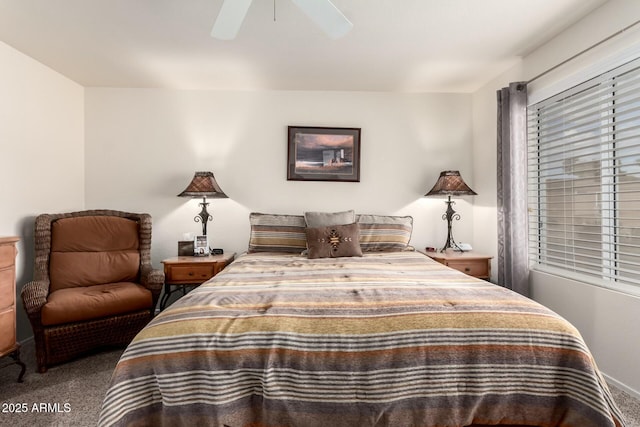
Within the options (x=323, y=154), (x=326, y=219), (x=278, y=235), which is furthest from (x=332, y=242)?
(x=323, y=154)

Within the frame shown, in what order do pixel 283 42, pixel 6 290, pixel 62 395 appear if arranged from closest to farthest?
pixel 62 395 → pixel 6 290 → pixel 283 42

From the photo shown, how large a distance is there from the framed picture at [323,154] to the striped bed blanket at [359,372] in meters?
2.45

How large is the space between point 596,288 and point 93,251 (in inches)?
156

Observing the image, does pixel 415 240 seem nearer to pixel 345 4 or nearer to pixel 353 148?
pixel 353 148

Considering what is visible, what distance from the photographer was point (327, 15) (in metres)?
1.84

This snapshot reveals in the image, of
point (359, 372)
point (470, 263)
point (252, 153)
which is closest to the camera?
point (359, 372)

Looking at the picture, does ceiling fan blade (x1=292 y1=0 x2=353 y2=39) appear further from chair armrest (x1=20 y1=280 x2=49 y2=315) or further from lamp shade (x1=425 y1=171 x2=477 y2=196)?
chair armrest (x1=20 y1=280 x2=49 y2=315)

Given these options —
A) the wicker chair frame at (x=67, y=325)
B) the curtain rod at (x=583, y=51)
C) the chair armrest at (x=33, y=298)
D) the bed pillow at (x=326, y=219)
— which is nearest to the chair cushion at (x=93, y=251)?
the wicker chair frame at (x=67, y=325)

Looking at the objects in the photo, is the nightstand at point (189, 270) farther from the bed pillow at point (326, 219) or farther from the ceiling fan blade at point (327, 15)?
the ceiling fan blade at point (327, 15)

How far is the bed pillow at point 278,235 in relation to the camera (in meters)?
3.13

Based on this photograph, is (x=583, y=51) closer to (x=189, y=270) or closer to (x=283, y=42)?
(x=283, y=42)

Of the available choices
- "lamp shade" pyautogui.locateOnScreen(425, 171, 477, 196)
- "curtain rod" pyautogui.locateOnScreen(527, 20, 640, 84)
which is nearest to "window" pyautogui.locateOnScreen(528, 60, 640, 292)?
"curtain rod" pyautogui.locateOnScreen(527, 20, 640, 84)

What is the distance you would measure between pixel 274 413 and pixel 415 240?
113 inches

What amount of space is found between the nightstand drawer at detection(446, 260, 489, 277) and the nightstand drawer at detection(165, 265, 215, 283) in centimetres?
222
